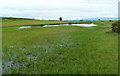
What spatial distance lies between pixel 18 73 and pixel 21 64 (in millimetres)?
1628

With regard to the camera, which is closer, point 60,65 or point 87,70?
point 87,70

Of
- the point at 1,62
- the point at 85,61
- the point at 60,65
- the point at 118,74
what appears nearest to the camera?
the point at 118,74

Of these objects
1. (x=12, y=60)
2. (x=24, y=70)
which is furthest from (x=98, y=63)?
(x=12, y=60)

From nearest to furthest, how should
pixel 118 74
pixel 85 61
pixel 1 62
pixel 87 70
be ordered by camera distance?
pixel 118 74 < pixel 87 70 < pixel 85 61 < pixel 1 62

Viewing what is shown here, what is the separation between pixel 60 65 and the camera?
8656 mm

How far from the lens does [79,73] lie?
727 cm

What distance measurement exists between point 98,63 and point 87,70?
1.50m

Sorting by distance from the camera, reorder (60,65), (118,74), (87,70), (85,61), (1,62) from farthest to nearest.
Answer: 1. (1,62)
2. (85,61)
3. (60,65)
4. (87,70)
5. (118,74)

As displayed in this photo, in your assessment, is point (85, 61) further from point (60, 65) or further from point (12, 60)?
point (12, 60)

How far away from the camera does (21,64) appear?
9297 mm

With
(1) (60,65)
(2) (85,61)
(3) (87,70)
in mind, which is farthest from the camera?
(2) (85,61)

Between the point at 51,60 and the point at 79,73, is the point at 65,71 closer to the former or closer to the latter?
the point at 79,73

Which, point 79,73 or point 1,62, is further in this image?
point 1,62

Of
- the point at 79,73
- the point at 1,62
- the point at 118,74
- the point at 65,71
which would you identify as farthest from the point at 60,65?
the point at 1,62
